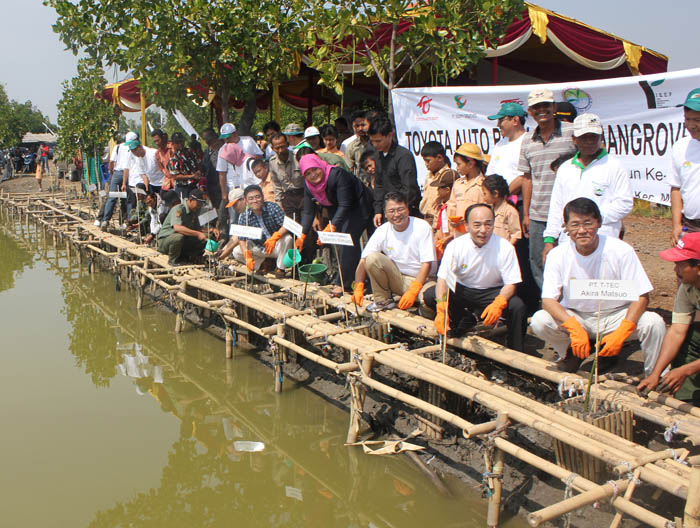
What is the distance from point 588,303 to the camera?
3424 millimetres

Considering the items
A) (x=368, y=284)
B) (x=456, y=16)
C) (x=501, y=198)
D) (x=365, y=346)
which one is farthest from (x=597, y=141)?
(x=456, y=16)

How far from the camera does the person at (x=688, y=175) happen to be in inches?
Answer: 139

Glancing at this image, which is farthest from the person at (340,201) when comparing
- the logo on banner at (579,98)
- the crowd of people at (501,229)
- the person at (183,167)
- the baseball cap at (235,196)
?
the person at (183,167)

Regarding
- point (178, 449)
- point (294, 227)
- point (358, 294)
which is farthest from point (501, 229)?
point (178, 449)

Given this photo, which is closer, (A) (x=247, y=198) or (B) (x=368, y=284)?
(B) (x=368, y=284)

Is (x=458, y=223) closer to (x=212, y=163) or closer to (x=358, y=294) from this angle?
(x=358, y=294)

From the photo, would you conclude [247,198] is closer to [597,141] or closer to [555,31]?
[597,141]

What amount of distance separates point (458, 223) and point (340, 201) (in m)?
1.11

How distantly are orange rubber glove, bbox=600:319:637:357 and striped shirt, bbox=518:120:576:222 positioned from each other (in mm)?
1206

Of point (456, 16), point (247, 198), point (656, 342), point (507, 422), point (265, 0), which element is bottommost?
point (507, 422)

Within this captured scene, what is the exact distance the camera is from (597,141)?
12.1 ft

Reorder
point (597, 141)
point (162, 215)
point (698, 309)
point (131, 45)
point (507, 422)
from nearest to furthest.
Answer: point (507, 422) → point (698, 309) → point (597, 141) → point (131, 45) → point (162, 215)

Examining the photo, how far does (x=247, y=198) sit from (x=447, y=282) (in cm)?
277

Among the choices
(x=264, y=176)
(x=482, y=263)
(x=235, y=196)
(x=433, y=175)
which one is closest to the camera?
(x=482, y=263)
